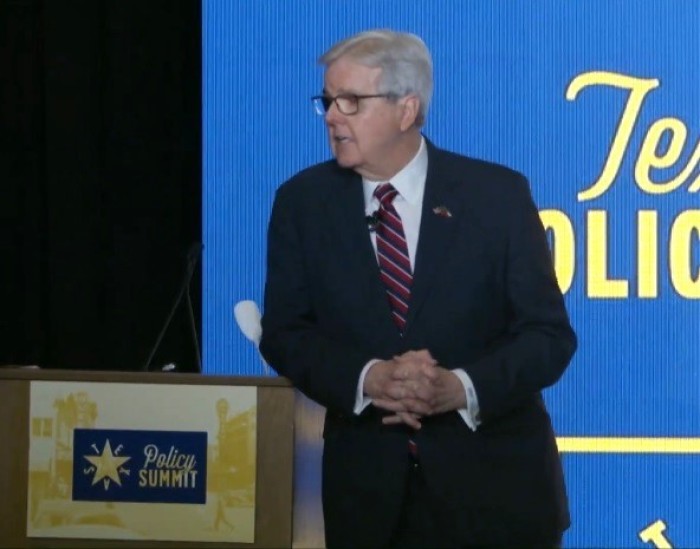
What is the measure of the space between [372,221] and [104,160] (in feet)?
4.45

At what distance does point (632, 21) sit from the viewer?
361 cm

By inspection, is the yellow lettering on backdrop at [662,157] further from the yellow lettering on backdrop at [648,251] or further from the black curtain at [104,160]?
the black curtain at [104,160]

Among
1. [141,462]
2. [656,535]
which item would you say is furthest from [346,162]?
[656,535]

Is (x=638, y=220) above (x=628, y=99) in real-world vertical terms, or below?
below

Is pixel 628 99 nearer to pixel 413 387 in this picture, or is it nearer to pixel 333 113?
pixel 333 113

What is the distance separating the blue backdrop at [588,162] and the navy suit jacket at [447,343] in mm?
779

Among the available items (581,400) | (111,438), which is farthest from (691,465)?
(111,438)

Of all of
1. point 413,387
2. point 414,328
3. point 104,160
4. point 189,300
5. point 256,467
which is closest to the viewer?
point 413,387

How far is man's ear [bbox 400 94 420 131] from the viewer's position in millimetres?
2905

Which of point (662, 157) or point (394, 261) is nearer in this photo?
point (394, 261)

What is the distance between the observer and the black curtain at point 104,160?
3883 mm

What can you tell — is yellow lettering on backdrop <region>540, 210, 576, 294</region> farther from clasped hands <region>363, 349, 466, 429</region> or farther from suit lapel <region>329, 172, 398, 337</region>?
clasped hands <region>363, 349, 466, 429</region>

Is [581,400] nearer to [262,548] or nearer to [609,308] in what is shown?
[609,308]

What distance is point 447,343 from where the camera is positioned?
280 cm
